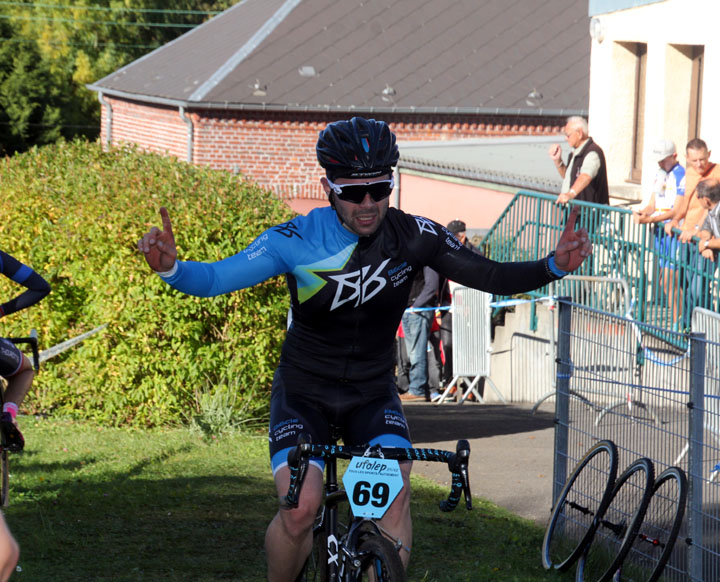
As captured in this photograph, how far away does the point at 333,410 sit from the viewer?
4.64 metres

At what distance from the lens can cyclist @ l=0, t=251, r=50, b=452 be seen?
281 inches

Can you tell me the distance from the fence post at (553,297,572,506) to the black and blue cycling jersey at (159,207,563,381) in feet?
7.70

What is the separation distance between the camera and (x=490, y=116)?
108 ft

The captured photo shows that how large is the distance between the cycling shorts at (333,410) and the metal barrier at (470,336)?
1033cm

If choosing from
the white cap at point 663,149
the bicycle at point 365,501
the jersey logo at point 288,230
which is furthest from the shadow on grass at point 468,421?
the bicycle at point 365,501

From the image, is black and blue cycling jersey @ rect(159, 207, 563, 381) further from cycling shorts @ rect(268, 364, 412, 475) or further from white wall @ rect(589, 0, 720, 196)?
white wall @ rect(589, 0, 720, 196)

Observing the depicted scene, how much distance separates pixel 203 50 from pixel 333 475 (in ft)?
106

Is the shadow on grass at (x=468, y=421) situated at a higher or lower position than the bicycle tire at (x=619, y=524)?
lower

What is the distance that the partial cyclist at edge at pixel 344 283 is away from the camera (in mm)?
4410

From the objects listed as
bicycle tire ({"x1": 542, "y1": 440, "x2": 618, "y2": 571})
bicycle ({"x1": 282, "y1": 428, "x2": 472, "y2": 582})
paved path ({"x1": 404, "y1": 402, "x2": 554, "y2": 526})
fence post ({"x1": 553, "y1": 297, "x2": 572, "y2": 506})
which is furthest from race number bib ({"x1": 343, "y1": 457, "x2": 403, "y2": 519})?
paved path ({"x1": 404, "y1": 402, "x2": 554, "y2": 526})

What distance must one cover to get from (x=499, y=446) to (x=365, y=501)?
7.01m

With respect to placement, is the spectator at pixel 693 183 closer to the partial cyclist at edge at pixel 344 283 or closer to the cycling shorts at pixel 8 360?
the cycling shorts at pixel 8 360

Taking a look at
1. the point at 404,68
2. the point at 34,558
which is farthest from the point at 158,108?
the point at 34,558

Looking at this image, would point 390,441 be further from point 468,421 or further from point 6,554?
point 468,421
